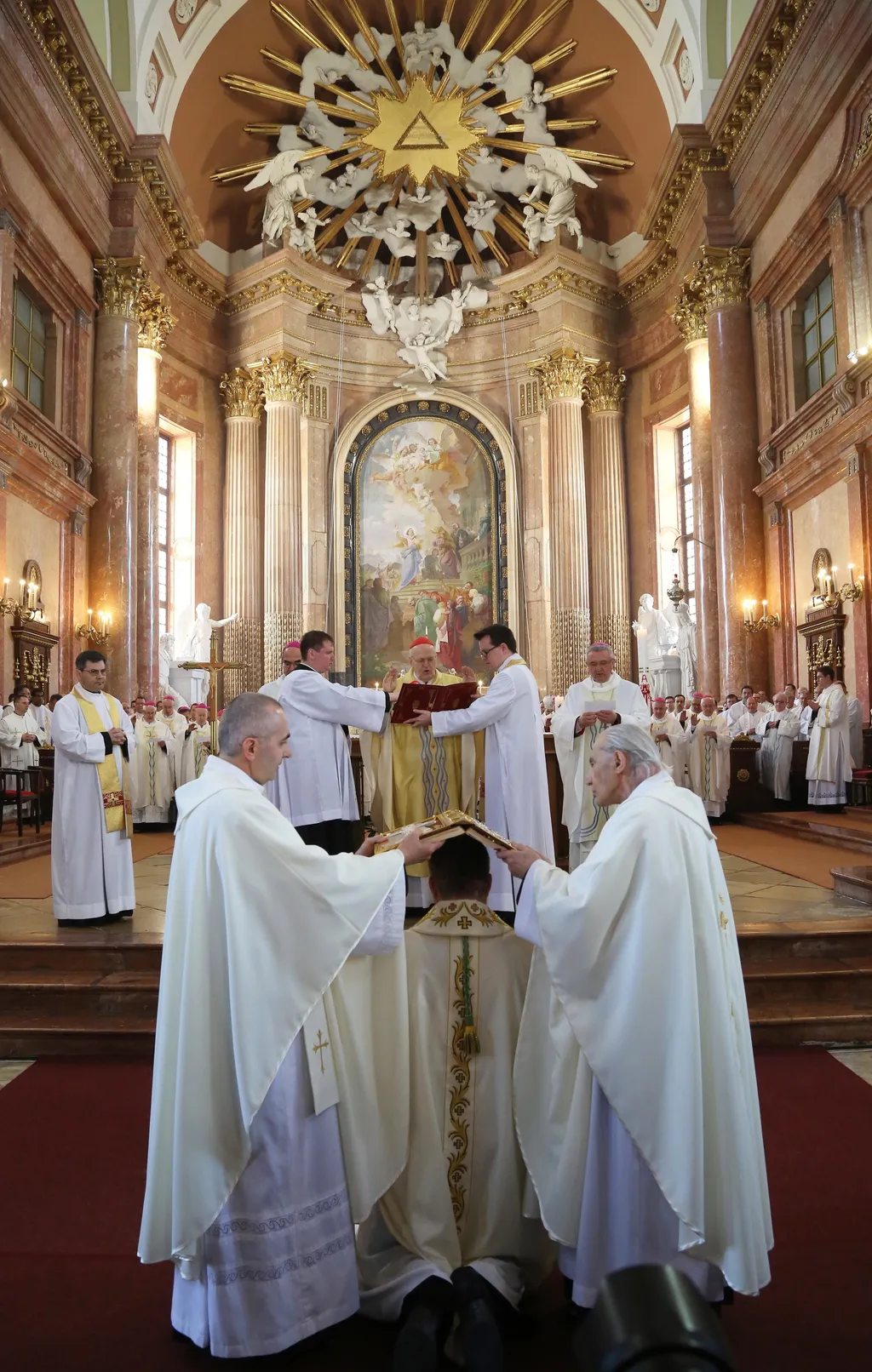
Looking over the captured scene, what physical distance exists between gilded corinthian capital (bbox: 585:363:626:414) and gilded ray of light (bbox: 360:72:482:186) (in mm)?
4787

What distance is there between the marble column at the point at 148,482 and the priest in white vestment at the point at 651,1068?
14119 millimetres

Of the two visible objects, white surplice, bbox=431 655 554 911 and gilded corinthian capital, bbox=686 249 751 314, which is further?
gilded corinthian capital, bbox=686 249 751 314

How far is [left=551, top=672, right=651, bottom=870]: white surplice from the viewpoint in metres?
6.98

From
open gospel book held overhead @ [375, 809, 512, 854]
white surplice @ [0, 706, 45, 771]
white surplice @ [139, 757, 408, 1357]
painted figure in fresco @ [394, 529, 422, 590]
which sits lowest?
white surplice @ [139, 757, 408, 1357]

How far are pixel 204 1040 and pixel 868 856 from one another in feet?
23.8

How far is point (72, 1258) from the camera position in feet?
9.70

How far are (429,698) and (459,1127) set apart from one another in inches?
123

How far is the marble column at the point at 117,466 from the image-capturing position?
15.0m

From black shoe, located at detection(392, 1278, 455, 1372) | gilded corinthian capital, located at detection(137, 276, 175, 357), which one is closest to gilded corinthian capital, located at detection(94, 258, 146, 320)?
gilded corinthian capital, located at detection(137, 276, 175, 357)

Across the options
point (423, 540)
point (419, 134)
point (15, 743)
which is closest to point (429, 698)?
point (15, 743)

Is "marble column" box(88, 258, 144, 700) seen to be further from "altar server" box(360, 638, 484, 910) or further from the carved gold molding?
"altar server" box(360, 638, 484, 910)

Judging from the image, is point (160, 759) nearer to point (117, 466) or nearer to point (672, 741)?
point (117, 466)

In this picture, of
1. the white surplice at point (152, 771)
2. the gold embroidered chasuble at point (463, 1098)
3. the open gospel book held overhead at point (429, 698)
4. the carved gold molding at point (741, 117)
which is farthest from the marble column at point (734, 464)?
the gold embroidered chasuble at point (463, 1098)

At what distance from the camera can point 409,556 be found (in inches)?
782
